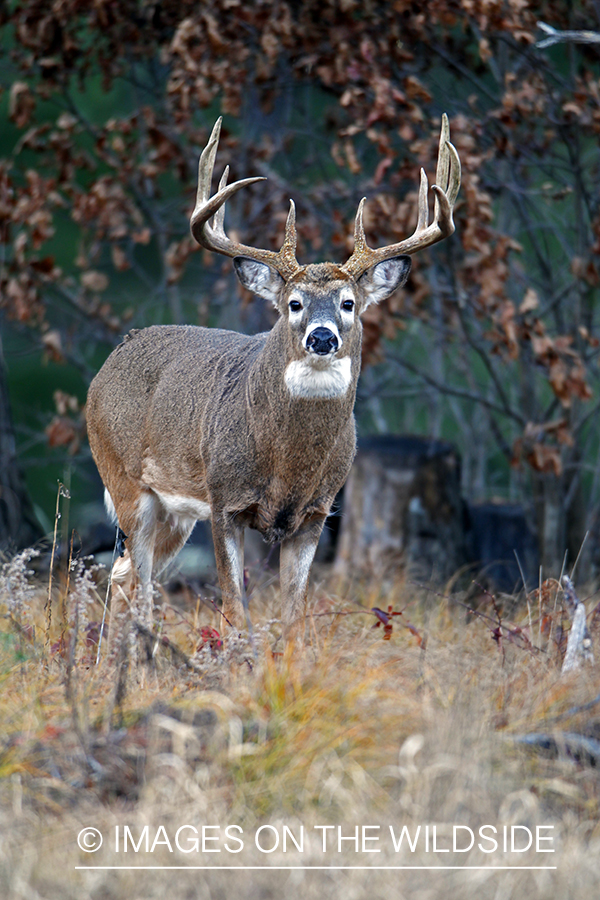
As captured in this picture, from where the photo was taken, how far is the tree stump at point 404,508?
799 centimetres

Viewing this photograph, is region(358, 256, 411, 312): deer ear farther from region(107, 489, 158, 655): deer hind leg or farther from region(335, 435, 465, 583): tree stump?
region(335, 435, 465, 583): tree stump

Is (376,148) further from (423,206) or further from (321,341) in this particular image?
(321,341)

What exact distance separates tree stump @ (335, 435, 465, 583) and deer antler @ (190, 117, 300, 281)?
3.15 meters

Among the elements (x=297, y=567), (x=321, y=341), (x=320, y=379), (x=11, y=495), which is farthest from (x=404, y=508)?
(x=321, y=341)

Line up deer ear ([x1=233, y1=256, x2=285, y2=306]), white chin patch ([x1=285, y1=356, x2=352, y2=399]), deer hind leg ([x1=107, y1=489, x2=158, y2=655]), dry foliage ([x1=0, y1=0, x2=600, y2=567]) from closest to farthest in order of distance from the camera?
white chin patch ([x1=285, y1=356, x2=352, y2=399])
deer ear ([x1=233, y1=256, x2=285, y2=306])
deer hind leg ([x1=107, y1=489, x2=158, y2=655])
dry foliage ([x1=0, y1=0, x2=600, y2=567])

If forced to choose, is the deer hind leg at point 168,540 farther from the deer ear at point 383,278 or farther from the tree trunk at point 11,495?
the tree trunk at point 11,495

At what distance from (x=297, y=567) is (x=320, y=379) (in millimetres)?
889

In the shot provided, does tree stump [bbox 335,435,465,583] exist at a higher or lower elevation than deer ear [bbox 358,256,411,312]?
lower

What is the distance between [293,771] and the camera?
3.15 m

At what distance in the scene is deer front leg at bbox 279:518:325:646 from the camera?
4.93 metres

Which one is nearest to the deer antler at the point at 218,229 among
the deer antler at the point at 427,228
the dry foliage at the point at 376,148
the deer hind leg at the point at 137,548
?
the deer antler at the point at 427,228

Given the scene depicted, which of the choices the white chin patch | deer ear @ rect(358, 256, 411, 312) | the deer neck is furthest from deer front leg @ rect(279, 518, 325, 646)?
deer ear @ rect(358, 256, 411, 312)

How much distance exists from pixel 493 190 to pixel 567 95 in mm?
820

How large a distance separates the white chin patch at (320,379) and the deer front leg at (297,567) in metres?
0.64
